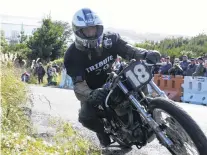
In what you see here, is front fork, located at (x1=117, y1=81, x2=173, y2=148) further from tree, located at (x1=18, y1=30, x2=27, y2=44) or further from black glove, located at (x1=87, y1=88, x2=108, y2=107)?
tree, located at (x1=18, y1=30, x2=27, y2=44)

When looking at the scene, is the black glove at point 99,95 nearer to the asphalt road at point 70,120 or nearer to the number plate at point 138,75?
the number plate at point 138,75

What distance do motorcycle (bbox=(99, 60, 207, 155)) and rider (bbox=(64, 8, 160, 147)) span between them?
20cm

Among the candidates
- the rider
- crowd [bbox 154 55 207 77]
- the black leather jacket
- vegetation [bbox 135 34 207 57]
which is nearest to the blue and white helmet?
the rider

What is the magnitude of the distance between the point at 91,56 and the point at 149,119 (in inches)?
55.4

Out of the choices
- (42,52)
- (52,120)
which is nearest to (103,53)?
(52,120)

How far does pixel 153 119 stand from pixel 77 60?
1.44m

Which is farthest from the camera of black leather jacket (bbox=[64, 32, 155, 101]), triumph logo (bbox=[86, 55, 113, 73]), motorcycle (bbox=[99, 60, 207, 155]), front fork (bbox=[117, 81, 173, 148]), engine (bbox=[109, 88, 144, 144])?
triumph logo (bbox=[86, 55, 113, 73])

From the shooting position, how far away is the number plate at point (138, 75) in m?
4.49

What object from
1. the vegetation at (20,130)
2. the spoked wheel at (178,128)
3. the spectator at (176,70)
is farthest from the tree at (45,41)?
the spoked wheel at (178,128)

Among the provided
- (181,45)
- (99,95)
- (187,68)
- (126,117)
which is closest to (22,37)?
(181,45)

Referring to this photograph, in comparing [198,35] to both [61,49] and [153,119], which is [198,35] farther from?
[153,119]

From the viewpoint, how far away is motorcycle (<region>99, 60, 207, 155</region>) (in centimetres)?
394

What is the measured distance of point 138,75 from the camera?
14.8 feet

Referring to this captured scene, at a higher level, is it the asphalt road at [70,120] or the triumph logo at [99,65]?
the triumph logo at [99,65]
